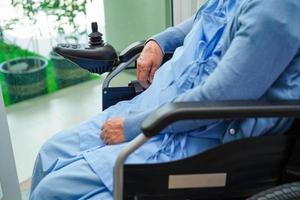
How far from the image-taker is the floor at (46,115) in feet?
6.63

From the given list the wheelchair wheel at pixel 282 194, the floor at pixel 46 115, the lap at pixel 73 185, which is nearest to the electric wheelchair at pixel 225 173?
the wheelchair wheel at pixel 282 194

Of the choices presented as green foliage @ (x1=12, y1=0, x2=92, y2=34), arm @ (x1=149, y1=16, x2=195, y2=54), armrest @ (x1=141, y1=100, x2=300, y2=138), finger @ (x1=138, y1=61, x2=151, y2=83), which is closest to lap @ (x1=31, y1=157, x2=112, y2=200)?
armrest @ (x1=141, y1=100, x2=300, y2=138)

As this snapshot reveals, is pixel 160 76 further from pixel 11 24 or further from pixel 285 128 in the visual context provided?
pixel 11 24

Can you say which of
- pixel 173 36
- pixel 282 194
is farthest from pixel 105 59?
pixel 282 194

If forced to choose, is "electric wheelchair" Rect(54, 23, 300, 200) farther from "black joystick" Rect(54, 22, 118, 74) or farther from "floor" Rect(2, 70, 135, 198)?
"floor" Rect(2, 70, 135, 198)

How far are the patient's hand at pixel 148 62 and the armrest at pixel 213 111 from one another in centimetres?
54

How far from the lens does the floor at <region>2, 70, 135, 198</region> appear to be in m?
2.02

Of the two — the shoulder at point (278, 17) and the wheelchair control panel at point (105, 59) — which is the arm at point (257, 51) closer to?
the shoulder at point (278, 17)

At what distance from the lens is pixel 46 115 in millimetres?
2398

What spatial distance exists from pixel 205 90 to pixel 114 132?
0.30 meters

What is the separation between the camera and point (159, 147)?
0.92 meters

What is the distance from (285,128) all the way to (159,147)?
0.98 feet

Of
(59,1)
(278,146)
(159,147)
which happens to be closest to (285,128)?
(278,146)

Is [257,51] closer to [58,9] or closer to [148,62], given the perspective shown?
[148,62]
